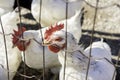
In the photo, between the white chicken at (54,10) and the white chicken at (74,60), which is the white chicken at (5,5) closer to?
the white chicken at (54,10)

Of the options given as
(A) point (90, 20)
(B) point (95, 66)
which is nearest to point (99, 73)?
(B) point (95, 66)

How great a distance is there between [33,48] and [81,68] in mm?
389

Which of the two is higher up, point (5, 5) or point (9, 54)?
point (5, 5)

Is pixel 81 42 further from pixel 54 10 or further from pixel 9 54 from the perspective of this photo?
pixel 9 54

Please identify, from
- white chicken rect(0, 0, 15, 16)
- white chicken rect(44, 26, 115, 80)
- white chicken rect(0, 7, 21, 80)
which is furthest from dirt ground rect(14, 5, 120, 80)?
white chicken rect(44, 26, 115, 80)

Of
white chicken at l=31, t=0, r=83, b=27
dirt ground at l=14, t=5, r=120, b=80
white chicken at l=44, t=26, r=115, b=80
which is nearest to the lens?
white chicken at l=44, t=26, r=115, b=80

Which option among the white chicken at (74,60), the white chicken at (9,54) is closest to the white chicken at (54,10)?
the white chicken at (9,54)

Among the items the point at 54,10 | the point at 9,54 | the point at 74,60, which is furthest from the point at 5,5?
the point at 74,60

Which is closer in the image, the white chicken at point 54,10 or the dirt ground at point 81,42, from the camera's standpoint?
the dirt ground at point 81,42

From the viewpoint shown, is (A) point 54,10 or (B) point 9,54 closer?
(B) point 9,54

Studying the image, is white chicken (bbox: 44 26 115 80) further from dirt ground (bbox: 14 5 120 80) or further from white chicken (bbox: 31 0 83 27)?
white chicken (bbox: 31 0 83 27)

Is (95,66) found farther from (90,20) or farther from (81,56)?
(90,20)

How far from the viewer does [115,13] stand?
2.80m

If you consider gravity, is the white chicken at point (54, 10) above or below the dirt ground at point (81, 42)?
above
